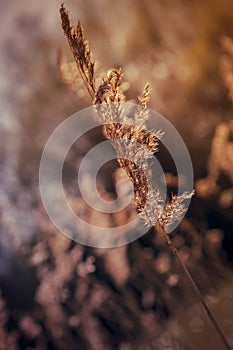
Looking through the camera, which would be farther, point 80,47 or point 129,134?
point 129,134

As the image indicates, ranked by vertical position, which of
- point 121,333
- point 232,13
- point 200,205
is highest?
point 232,13

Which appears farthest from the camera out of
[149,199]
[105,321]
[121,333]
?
[105,321]

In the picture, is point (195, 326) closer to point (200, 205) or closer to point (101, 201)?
point (200, 205)

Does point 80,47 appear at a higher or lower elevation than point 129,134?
higher

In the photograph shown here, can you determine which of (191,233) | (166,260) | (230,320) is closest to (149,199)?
(230,320)

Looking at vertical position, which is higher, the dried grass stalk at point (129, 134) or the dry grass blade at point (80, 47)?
the dry grass blade at point (80, 47)

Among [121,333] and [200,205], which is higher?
[200,205]

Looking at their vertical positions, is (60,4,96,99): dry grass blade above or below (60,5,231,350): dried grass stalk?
above

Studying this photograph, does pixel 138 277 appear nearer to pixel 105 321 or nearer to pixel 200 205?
pixel 105 321

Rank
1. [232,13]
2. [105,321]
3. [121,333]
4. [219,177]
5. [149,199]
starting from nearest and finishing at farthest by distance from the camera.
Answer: [149,199] → [232,13] → [219,177] → [121,333] → [105,321]

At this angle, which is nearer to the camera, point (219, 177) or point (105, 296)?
point (219, 177)
